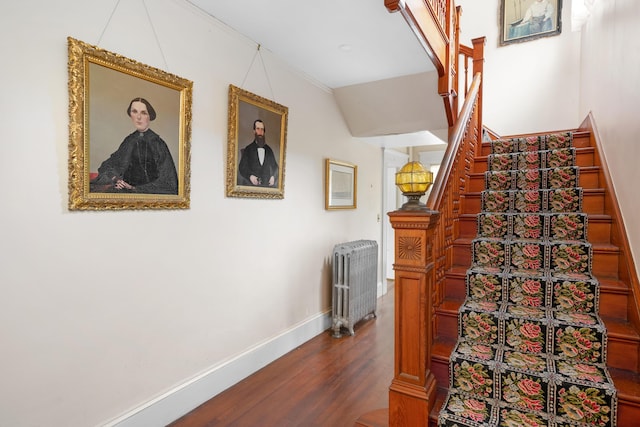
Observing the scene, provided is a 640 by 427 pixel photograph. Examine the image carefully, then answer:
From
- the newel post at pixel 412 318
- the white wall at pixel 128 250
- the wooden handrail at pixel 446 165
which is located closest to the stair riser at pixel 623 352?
the newel post at pixel 412 318

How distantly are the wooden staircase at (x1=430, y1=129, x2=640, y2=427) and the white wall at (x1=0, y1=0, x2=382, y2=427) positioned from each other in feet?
4.77

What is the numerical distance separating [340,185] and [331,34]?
1.71 metres

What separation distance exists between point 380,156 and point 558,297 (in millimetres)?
3246

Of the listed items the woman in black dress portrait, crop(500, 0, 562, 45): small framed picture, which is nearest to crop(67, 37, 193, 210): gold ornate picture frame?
the woman in black dress portrait

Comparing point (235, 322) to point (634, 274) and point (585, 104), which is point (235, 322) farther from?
point (585, 104)

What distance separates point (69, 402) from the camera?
1.59 meters

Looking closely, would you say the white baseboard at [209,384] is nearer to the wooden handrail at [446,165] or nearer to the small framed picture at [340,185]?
the small framed picture at [340,185]

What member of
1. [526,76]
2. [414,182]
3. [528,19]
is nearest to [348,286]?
[414,182]

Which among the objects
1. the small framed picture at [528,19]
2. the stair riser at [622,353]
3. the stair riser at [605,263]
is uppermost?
the small framed picture at [528,19]

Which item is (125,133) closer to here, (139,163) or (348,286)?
(139,163)

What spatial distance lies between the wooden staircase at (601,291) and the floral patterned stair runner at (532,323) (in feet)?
0.15

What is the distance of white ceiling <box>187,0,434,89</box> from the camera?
2051 millimetres

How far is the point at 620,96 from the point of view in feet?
6.71

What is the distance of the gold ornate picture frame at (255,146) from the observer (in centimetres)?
239
